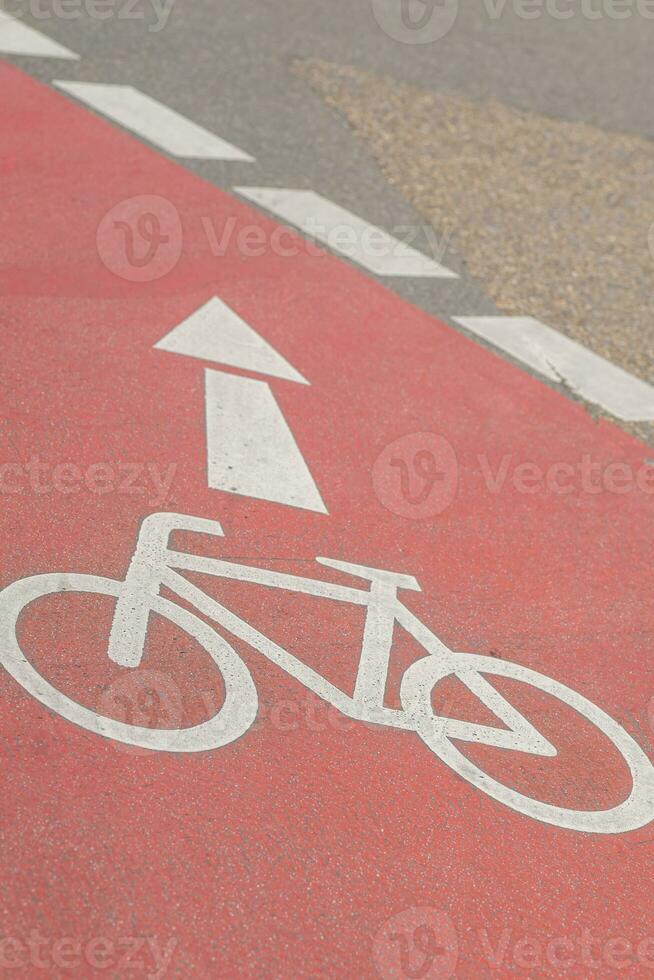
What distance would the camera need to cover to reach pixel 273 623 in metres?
4.56

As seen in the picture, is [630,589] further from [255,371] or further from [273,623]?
[255,371]

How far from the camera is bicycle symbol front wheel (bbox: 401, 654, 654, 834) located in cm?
414

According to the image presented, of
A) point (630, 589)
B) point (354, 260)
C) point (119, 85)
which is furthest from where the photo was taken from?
point (119, 85)

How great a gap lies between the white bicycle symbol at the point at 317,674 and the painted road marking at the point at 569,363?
2485 millimetres

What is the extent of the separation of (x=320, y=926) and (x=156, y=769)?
0.78 m

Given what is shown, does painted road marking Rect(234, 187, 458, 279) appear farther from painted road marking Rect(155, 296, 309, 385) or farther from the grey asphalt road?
painted road marking Rect(155, 296, 309, 385)

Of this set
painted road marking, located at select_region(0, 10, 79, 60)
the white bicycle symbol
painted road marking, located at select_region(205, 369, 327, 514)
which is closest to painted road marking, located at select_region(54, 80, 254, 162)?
painted road marking, located at select_region(0, 10, 79, 60)

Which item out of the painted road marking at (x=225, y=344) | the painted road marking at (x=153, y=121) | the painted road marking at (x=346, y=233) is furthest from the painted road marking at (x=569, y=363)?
the painted road marking at (x=153, y=121)

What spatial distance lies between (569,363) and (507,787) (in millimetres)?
3494

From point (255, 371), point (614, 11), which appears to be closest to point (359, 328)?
point (255, 371)

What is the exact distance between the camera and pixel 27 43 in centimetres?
903

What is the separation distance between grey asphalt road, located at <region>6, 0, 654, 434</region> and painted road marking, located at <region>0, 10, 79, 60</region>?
115 mm

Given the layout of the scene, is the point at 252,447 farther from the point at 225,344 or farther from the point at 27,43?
the point at 27,43

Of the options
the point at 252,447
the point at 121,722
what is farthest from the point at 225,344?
the point at 121,722
